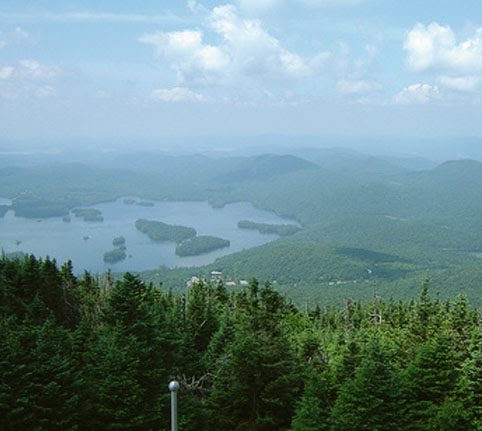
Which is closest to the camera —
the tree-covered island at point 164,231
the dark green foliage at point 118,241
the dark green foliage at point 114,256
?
the dark green foliage at point 114,256

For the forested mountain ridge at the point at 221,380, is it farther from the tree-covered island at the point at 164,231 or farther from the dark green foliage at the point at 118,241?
the tree-covered island at the point at 164,231

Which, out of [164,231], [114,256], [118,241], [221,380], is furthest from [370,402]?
[164,231]

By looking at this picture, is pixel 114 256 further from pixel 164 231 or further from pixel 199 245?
pixel 164 231

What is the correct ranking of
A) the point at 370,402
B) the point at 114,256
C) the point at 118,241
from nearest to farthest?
1. the point at 370,402
2. the point at 114,256
3. the point at 118,241

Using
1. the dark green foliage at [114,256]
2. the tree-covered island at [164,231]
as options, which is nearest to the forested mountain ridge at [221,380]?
the dark green foliage at [114,256]

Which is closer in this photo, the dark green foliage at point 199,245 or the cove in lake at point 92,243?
the cove in lake at point 92,243

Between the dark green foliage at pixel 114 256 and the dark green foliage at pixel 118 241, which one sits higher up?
the dark green foliage at pixel 118 241
